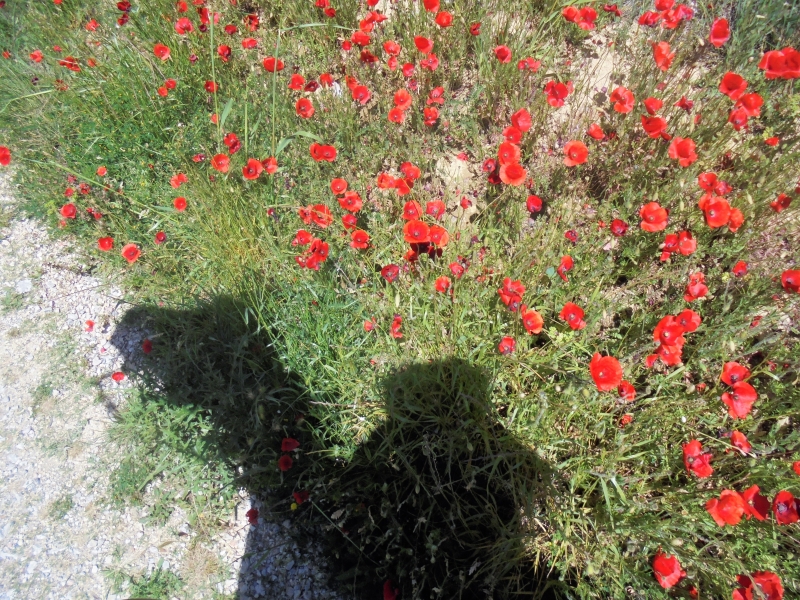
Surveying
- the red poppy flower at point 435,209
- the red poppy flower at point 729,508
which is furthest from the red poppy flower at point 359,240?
the red poppy flower at point 729,508

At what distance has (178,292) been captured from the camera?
2.92 m

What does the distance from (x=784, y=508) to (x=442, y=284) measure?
1.50m

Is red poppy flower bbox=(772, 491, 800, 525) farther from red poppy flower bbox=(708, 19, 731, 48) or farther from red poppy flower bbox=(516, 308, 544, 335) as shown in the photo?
red poppy flower bbox=(708, 19, 731, 48)

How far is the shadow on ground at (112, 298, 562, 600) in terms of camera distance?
6.87ft

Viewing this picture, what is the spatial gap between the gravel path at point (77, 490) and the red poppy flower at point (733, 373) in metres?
1.92

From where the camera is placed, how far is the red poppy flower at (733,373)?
6.61 ft

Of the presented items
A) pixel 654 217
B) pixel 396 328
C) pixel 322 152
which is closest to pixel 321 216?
pixel 322 152

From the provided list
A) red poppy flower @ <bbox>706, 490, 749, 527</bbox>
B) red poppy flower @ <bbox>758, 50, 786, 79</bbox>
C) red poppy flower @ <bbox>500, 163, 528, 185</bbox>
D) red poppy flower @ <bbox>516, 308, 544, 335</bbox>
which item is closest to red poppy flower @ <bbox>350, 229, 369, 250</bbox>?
red poppy flower @ <bbox>500, 163, 528, 185</bbox>

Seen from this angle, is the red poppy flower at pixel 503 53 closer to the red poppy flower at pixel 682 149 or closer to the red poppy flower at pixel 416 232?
the red poppy flower at pixel 682 149

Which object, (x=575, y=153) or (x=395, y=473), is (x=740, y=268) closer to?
(x=575, y=153)

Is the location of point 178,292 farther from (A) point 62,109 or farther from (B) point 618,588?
(B) point 618,588

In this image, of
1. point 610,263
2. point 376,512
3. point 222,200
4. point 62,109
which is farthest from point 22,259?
point 610,263

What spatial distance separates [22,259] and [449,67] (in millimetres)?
3220

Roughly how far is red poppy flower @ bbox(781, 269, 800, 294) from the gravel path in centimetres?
234
